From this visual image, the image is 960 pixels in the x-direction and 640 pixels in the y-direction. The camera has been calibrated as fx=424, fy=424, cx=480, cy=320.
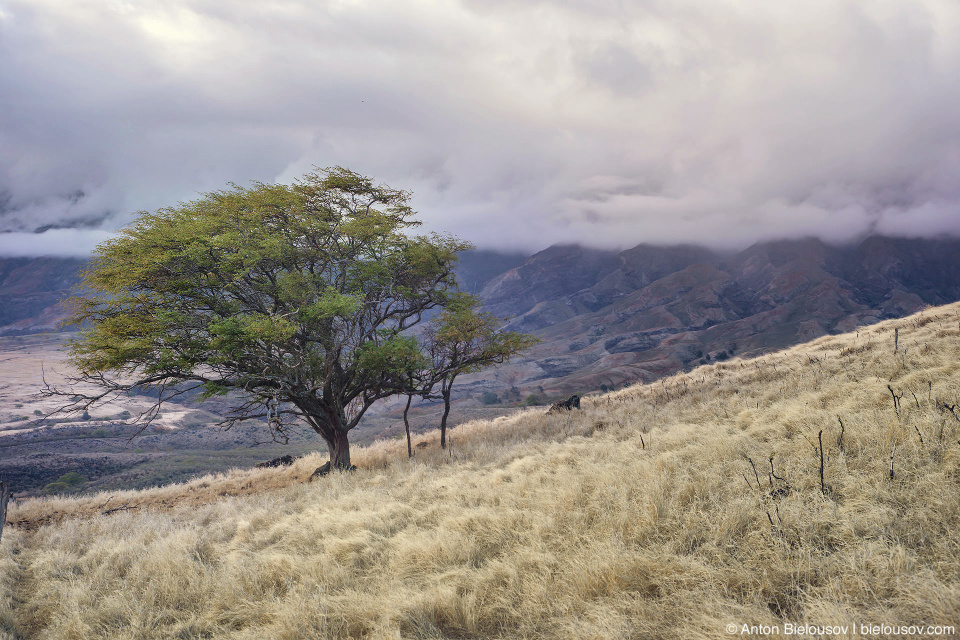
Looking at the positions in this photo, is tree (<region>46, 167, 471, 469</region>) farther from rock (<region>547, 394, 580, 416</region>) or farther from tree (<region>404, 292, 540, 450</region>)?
rock (<region>547, 394, 580, 416</region>)


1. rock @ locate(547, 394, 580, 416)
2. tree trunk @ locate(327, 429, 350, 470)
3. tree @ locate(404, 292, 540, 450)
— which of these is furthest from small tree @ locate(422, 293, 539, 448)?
rock @ locate(547, 394, 580, 416)

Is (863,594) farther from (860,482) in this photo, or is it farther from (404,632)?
(404,632)

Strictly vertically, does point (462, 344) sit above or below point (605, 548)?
above

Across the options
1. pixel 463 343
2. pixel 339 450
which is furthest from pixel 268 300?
pixel 463 343

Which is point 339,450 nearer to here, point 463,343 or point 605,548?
point 463,343

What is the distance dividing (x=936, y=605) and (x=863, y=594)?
0.41 meters

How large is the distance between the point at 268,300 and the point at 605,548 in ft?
50.0

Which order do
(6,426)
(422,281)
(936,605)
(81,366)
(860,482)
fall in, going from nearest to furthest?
(936,605) → (860,482) → (81,366) → (422,281) → (6,426)

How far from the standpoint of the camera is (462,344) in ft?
59.6

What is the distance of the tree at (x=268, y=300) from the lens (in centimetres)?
1295

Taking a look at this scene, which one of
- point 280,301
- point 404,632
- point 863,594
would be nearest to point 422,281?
point 280,301

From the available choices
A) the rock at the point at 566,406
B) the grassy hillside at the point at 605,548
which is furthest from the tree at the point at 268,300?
the rock at the point at 566,406

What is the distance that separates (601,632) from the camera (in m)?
3.49

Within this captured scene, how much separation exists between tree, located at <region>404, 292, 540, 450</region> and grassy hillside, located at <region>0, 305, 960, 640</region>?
782 cm
